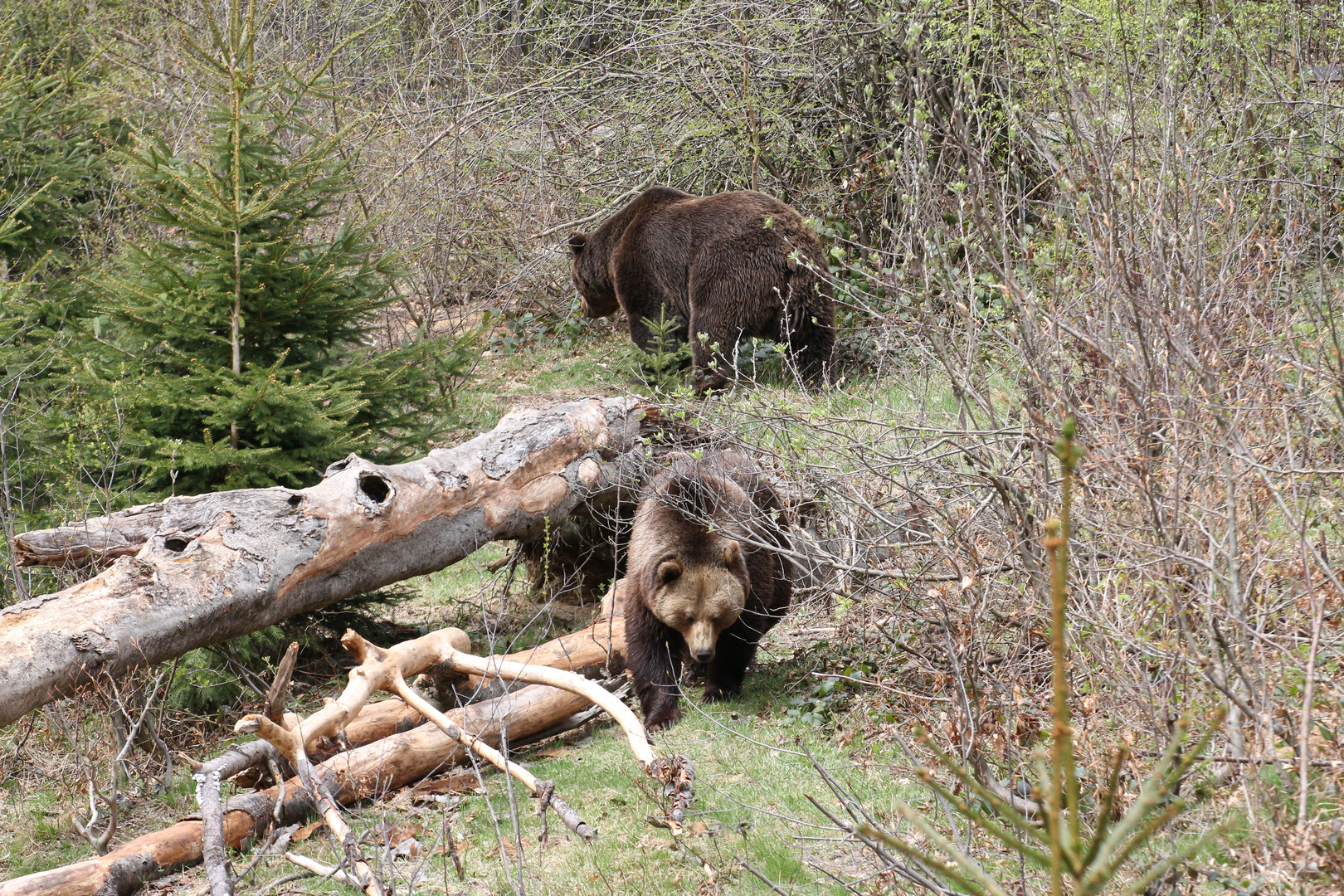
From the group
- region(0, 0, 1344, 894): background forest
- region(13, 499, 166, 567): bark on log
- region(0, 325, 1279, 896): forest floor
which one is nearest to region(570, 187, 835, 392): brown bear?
region(0, 0, 1344, 894): background forest

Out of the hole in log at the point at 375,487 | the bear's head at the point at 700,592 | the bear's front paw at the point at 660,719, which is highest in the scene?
the hole in log at the point at 375,487

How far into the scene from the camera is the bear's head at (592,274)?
1279 centimetres

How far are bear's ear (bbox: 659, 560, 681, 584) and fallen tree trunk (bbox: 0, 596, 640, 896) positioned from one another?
815mm

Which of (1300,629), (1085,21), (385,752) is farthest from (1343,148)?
(385,752)

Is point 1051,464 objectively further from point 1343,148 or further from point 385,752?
point 1343,148

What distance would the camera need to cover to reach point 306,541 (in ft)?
20.1

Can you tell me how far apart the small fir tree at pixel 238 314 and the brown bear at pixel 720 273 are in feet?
13.9

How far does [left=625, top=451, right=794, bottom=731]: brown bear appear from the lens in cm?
A: 618

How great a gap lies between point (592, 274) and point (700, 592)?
7.40m

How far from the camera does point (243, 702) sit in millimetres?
6805

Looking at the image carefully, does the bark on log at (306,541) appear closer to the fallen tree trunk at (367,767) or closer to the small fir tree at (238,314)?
the small fir tree at (238,314)

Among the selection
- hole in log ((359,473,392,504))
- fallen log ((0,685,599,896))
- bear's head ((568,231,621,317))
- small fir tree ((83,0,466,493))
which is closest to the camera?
fallen log ((0,685,599,896))

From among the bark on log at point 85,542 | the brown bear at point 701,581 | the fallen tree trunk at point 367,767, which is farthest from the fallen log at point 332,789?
the bark on log at point 85,542

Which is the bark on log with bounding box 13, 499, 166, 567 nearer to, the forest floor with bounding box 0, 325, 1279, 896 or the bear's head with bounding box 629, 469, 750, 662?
the forest floor with bounding box 0, 325, 1279, 896
